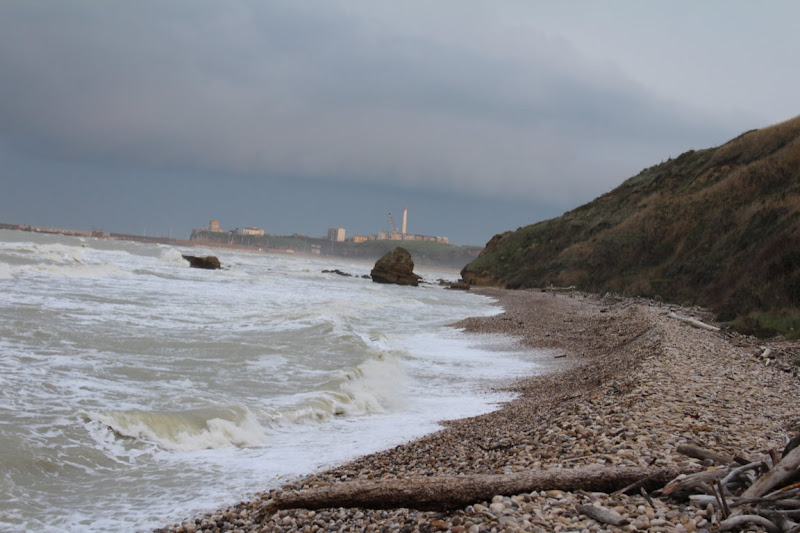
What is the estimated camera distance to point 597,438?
15.5 ft

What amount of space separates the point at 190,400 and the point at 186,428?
112 cm

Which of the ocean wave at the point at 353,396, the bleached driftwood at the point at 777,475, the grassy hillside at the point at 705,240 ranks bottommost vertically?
the ocean wave at the point at 353,396

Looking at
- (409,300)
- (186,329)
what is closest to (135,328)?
(186,329)

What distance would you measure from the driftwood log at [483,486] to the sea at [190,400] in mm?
1490

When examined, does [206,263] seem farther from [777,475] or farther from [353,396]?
[777,475]

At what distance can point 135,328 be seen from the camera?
43.0 feet

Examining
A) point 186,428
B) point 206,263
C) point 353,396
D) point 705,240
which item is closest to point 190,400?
point 186,428

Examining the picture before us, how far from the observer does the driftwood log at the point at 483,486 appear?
3.54 m

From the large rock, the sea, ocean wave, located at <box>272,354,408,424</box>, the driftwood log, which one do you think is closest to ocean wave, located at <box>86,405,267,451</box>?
the sea

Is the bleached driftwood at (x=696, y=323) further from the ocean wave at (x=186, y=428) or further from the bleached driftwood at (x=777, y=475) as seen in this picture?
the bleached driftwood at (x=777, y=475)

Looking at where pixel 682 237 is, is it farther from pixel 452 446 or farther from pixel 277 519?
pixel 277 519

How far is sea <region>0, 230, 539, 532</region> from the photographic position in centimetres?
486

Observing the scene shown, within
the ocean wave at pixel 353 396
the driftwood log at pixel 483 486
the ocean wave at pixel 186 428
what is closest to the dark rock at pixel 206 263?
the ocean wave at pixel 353 396

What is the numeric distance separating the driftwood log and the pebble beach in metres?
0.06
